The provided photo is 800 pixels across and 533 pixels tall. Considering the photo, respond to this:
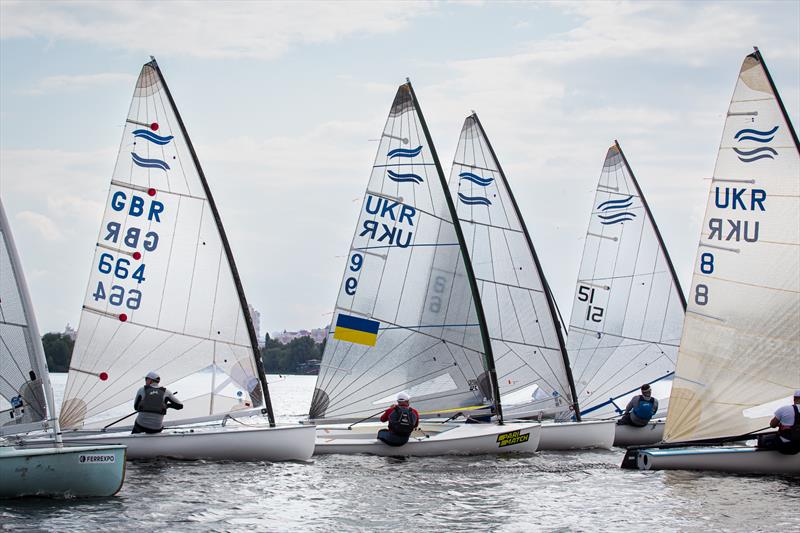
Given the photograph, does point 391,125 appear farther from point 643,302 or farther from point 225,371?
point 643,302

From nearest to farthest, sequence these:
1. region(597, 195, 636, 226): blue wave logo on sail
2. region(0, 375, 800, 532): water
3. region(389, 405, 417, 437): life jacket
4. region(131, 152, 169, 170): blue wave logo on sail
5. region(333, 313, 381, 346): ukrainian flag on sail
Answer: region(0, 375, 800, 532): water → region(131, 152, 169, 170): blue wave logo on sail → region(389, 405, 417, 437): life jacket → region(333, 313, 381, 346): ukrainian flag on sail → region(597, 195, 636, 226): blue wave logo on sail

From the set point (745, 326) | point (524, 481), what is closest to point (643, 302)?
point (745, 326)

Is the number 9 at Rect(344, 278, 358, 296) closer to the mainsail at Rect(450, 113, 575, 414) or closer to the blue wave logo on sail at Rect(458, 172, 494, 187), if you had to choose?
the mainsail at Rect(450, 113, 575, 414)

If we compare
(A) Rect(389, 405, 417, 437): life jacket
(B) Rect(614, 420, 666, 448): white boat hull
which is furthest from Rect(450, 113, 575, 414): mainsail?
(A) Rect(389, 405, 417, 437): life jacket

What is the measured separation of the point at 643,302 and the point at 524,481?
11388 millimetres

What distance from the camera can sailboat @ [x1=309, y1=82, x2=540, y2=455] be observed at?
81.9ft

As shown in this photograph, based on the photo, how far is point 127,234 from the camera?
Result: 22.3 m

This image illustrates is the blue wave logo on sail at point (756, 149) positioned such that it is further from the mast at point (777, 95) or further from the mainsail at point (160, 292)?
the mainsail at point (160, 292)

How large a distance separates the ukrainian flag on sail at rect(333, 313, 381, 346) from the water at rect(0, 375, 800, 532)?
9.95 ft

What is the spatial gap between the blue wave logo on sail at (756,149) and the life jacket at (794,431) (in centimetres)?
457

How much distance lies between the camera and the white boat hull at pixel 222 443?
821 inches

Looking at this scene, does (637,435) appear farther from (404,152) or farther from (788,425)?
(404,152)

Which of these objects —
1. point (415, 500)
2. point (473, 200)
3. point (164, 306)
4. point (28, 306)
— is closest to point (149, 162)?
point (164, 306)

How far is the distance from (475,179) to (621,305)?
554cm
